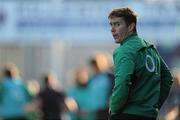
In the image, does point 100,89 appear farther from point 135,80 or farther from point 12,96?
point 135,80

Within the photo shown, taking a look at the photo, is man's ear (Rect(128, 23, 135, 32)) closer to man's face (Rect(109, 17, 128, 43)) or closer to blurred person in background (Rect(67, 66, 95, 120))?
man's face (Rect(109, 17, 128, 43))

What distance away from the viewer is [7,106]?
572 inches

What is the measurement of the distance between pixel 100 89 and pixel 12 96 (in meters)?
1.97

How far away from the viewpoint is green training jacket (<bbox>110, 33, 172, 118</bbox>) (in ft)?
22.4

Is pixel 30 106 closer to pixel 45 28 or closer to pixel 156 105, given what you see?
pixel 45 28

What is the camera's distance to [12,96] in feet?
47.4

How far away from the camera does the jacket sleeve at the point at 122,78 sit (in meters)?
6.80

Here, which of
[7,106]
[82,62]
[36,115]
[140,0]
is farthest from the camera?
[82,62]

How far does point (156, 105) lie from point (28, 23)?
12.7m

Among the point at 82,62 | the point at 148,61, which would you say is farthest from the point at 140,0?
the point at 148,61

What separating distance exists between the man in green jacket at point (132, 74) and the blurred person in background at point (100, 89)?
5894 millimetres

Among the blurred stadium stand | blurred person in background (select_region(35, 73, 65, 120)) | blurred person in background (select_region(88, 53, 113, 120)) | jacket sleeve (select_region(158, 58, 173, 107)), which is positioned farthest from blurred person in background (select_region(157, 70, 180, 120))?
the blurred stadium stand

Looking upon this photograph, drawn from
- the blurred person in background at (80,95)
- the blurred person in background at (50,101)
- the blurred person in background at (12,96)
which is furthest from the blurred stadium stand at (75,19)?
the blurred person in background at (12,96)

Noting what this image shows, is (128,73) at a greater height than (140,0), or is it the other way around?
(128,73)
